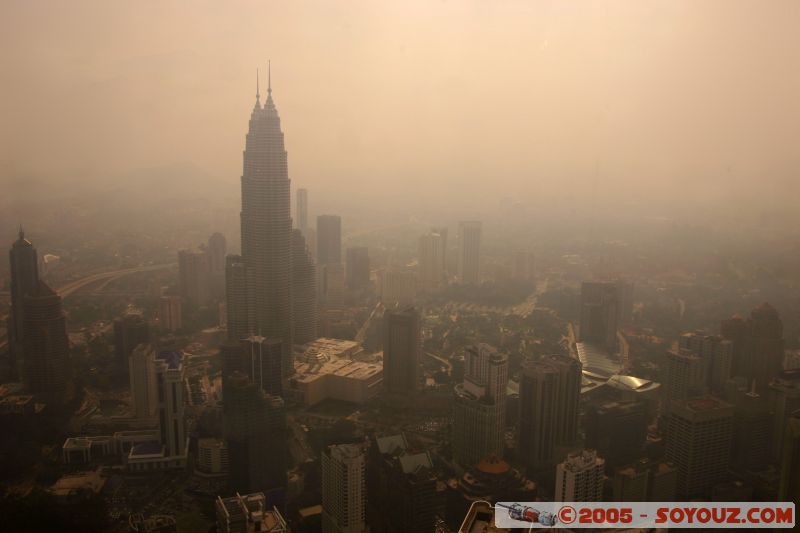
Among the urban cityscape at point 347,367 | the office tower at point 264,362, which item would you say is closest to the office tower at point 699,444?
the urban cityscape at point 347,367

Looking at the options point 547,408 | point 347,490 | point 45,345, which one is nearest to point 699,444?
point 547,408

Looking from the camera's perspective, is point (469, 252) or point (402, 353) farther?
point (469, 252)

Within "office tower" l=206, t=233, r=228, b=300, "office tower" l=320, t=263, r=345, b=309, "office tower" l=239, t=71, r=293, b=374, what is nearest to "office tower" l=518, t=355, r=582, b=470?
"office tower" l=239, t=71, r=293, b=374

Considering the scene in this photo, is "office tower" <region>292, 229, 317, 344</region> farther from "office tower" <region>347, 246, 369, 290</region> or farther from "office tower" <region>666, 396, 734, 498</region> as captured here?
"office tower" <region>666, 396, 734, 498</region>

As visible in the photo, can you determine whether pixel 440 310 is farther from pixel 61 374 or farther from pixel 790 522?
pixel 790 522

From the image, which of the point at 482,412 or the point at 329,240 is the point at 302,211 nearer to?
the point at 329,240

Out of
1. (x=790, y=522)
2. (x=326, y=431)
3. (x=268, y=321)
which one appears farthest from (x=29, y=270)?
(x=790, y=522)
